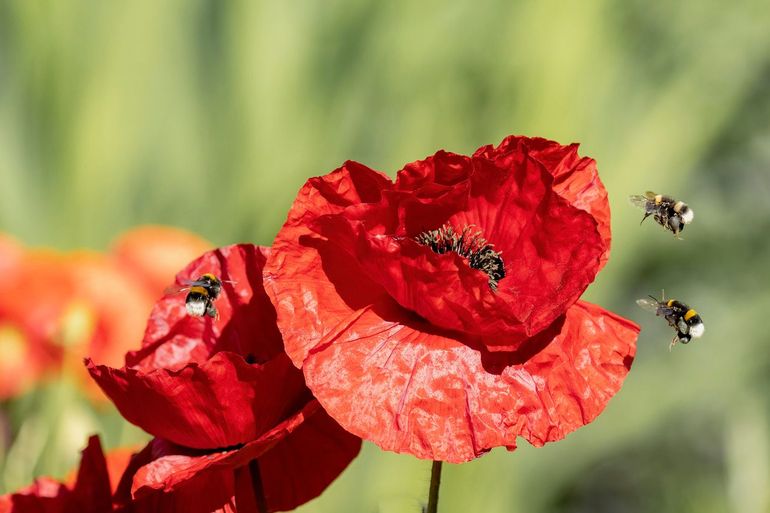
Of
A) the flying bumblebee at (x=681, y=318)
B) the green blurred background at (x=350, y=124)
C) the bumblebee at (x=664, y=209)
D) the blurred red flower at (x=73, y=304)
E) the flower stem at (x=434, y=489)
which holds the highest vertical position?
the green blurred background at (x=350, y=124)

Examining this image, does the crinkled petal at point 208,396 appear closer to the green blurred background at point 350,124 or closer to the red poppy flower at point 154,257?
the red poppy flower at point 154,257

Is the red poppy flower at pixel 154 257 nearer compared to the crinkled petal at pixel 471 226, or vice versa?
the crinkled petal at pixel 471 226

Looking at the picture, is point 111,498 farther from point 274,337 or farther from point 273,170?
point 273,170

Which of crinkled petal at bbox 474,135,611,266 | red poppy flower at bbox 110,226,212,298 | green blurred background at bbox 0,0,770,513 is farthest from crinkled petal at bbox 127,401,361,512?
green blurred background at bbox 0,0,770,513

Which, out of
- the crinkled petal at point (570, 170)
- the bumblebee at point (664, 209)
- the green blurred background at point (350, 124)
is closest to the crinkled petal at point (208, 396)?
the crinkled petal at point (570, 170)

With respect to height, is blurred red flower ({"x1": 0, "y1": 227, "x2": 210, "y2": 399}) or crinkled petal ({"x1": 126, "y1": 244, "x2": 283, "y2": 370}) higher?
blurred red flower ({"x1": 0, "y1": 227, "x2": 210, "y2": 399})

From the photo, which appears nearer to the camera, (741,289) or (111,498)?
(111,498)

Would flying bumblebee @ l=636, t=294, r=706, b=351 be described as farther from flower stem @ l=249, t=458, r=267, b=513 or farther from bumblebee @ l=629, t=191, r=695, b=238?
flower stem @ l=249, t=458, r=267, b=513

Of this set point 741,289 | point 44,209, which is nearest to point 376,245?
point 44,209
